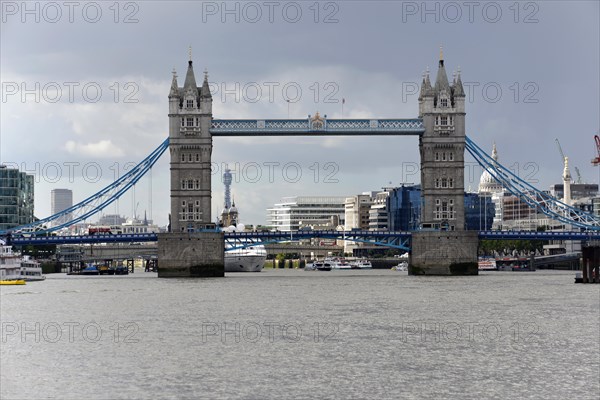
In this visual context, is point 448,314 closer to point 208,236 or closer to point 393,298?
point 393,298

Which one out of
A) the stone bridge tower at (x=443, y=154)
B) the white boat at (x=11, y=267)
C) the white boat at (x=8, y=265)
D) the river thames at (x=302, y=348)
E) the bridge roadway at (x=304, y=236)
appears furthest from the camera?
the stone bridge tower at (x=443, y=154)

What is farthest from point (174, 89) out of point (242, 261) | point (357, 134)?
point (242, 261)

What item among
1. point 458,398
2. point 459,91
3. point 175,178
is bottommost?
point 458,398

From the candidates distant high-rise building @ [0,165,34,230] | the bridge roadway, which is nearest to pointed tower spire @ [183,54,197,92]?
the bridge roadway

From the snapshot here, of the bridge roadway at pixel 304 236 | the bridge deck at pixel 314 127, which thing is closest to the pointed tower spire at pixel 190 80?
the bridge deck at pixel 314 127

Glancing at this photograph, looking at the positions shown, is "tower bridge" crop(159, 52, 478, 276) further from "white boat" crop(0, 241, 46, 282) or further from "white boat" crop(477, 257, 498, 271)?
"white boat" crop(477, 257, 498, 271)

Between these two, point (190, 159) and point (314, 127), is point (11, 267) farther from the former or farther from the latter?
point (314, 127)

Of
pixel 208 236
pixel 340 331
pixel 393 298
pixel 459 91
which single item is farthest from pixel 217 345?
pixel 459 91

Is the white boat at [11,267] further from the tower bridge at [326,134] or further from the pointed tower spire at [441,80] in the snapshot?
the pointed tower spire at [441,80]

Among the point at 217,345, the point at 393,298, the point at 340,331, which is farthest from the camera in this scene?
the point at 393,298
